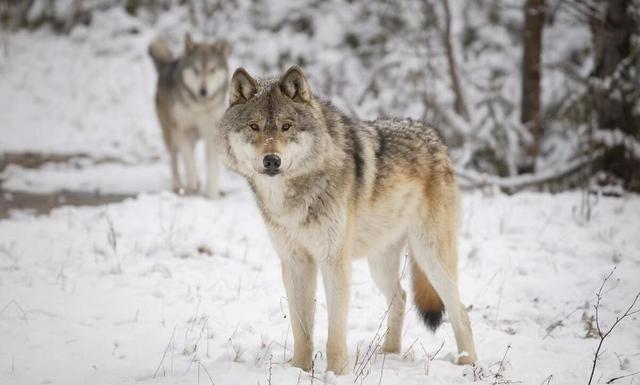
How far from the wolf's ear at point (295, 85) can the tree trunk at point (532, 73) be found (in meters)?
6.76

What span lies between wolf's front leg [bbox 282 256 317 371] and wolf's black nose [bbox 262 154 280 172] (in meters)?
0.68

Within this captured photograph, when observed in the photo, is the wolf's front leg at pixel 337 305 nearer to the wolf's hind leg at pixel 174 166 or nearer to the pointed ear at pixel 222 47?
the wolf's hind leg at pixel 174 166

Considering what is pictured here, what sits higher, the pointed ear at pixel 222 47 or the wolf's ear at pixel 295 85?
the pointed ear at pixel 222 47

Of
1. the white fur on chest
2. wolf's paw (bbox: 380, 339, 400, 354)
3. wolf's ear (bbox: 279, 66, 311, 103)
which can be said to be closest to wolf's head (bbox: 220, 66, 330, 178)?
wolf's ear (bbox: 279, 66, 311, 103)

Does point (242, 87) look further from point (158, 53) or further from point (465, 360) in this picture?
point (158, 53)

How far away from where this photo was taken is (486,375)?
352cm

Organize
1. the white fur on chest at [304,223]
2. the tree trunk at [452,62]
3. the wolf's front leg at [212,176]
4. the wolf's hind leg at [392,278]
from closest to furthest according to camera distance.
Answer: the white fur on chest at [304,223]
the wolf's hind leg at [392,278]
the wolf's front leg at [212,176]
the tree trunk at [452,62]

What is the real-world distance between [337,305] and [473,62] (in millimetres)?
12204

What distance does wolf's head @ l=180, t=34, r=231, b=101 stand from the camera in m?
8.68

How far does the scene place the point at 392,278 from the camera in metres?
4.25

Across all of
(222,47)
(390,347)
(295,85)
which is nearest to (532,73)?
(222,47)

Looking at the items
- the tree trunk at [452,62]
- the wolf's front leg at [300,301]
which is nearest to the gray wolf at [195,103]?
the tree trunk at [452,62]

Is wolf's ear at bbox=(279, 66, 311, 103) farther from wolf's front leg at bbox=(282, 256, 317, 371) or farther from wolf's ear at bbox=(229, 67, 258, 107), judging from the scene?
wolf's front leg at bbox=(282, 256, 317, 371)

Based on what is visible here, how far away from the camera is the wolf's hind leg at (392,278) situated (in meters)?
4.17
